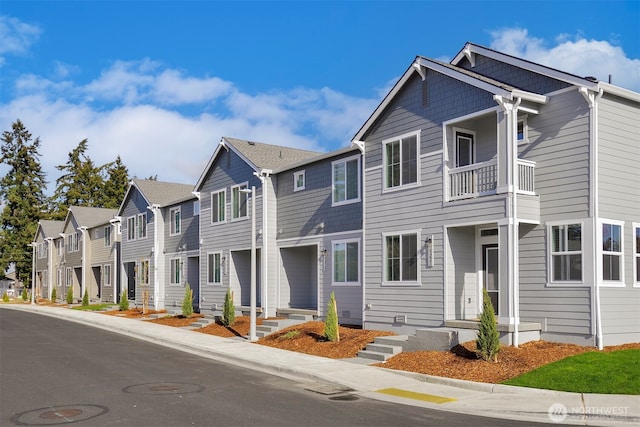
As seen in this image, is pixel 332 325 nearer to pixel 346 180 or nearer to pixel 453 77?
pixel 346 180

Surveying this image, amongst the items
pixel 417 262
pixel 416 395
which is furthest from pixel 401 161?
pixel 416 395

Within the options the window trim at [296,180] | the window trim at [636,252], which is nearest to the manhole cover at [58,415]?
the window trim at [636,252]

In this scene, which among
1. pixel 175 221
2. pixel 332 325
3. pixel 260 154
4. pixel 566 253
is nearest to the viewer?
pixel 566 253

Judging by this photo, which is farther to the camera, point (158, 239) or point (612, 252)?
point (158, 239)

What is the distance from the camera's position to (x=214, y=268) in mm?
30641

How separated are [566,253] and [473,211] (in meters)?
2.56

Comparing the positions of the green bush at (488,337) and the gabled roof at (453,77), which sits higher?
the gabled roof at (453,77)

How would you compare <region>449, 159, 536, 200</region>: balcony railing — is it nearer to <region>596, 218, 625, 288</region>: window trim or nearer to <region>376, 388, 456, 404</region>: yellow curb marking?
<region>596, 218, 625, 288</region>: window trim

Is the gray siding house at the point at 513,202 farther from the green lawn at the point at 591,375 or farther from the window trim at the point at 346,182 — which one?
the window trim at the point at 346,182

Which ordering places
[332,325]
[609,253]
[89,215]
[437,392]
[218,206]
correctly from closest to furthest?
[437,392]
[609,253]
[332,325]
[218,206]
[89,215]

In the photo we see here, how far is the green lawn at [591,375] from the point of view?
38.0 feet

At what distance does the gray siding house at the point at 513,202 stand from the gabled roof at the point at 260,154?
9090 millimetres

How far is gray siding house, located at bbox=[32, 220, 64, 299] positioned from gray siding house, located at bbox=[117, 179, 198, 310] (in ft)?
71.8

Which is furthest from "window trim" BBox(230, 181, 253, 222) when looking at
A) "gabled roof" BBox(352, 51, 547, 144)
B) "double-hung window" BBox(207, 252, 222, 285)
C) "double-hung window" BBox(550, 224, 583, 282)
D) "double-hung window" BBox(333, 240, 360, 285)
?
"double-hung window" BBox(550, 224, 583, 282)
